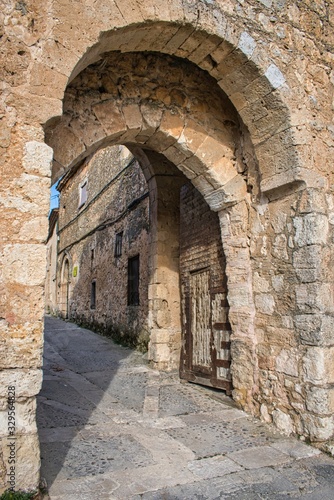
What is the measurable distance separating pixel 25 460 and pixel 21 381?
423 mm

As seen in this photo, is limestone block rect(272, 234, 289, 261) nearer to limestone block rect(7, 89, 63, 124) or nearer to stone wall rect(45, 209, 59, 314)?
limestone block rect(7, 89, 63, 124)

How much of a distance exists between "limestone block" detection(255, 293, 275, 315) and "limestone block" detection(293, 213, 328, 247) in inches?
22.9

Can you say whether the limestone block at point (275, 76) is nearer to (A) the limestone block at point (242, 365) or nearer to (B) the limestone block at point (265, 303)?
(B) the limestone block at point (265, 303)

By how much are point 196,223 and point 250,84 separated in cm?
212

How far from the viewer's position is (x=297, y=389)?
10.8 ft

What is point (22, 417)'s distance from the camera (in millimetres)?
2221

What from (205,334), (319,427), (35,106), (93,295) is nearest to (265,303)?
(319,427)

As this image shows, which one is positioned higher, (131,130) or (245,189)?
(131,130)

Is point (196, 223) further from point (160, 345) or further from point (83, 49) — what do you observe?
point (83, 49)

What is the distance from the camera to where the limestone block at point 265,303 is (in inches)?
143

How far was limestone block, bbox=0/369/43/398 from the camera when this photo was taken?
2.21 meters

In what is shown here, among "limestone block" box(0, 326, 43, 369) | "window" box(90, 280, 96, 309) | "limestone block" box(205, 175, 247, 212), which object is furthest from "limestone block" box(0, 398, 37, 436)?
"window" box(90, 280, 96, 309)

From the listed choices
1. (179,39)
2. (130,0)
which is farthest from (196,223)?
(130,0)

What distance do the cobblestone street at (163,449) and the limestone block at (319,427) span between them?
4.2 inches
